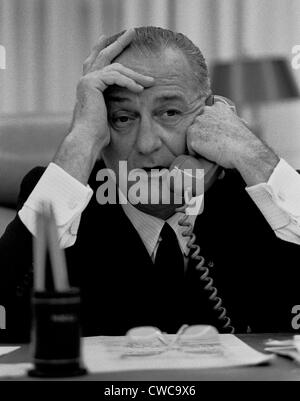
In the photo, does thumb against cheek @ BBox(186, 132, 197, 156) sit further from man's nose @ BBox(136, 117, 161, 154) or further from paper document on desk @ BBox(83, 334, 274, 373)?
paper document on desk @ BBox(83, 334, 274, 373)

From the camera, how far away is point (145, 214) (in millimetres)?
1799

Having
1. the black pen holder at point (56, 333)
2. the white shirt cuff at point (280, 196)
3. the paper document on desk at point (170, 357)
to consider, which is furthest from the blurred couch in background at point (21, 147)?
the black pen holder at point (56, 333)

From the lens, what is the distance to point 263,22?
446 centimetres

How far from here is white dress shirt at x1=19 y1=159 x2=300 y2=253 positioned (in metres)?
1.57

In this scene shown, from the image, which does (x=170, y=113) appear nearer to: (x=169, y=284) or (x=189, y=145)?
(x=189, y=145)

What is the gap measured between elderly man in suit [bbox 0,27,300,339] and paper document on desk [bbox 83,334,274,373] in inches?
16.3

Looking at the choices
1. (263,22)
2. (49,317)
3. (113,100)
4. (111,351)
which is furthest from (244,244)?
(263,22)

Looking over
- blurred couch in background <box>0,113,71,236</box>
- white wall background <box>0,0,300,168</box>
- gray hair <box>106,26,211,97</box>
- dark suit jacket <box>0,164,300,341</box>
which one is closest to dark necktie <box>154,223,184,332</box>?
dark suit jacket <box>0,164,300,341</box>

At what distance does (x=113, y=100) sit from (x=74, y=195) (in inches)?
11.5

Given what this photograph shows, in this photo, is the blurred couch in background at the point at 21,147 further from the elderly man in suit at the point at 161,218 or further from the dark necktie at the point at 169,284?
the dark necktie at the point at 169,284

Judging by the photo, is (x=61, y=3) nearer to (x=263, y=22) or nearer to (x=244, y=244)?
(x=263, y=22)

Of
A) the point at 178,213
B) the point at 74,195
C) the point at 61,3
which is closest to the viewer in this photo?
the point at 74,195

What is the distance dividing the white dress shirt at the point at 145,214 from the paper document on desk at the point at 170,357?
39cm
